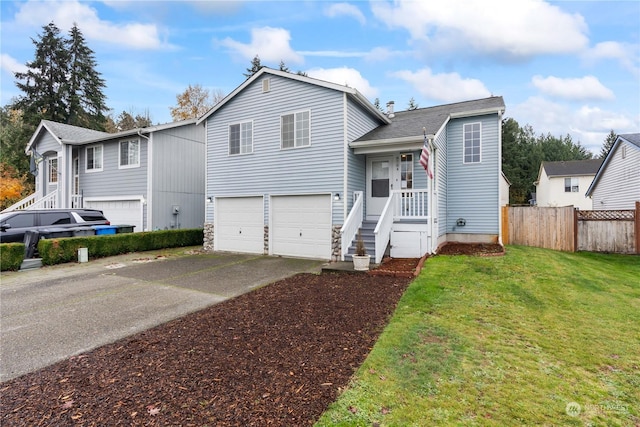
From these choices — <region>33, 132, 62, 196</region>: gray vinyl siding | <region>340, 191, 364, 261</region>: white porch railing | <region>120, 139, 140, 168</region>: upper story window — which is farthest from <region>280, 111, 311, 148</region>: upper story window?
<region>33, 132, 62, 196</region>: gray vinyl siding

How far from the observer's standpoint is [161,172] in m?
14.3

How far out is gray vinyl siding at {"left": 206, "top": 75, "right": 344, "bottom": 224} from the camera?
9898 millimetres

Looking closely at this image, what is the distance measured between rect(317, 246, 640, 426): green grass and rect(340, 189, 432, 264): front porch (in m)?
2.34

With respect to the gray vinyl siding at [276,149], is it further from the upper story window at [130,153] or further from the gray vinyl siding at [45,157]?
the gray vinyl siding at [45,157]

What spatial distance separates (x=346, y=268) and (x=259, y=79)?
7571 mm

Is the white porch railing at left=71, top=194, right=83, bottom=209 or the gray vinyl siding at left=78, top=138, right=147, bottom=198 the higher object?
the gray vinyl siding at left=78, top=138, right=147, bottom=198

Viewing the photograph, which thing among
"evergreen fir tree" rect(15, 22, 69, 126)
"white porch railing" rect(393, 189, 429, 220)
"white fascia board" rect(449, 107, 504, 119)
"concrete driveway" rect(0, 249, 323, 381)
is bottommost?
"concrete driveway" rect(0, 249, 323, 381)

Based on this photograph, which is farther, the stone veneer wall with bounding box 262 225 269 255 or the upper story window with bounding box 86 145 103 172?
the upper story window with bounding box 86 145 103 172

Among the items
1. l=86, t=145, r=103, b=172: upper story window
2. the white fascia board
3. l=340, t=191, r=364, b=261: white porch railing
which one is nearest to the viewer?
l=340, t=191, r=364, b=261: white porch railing

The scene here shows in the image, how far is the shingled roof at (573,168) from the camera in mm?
29391

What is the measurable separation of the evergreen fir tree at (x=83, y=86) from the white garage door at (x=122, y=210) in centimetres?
2059

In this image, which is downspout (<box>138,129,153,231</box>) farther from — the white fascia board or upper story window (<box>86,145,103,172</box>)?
the white fascia board

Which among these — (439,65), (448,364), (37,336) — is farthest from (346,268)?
(439,65)

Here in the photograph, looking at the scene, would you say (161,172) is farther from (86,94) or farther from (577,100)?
(577,100)
